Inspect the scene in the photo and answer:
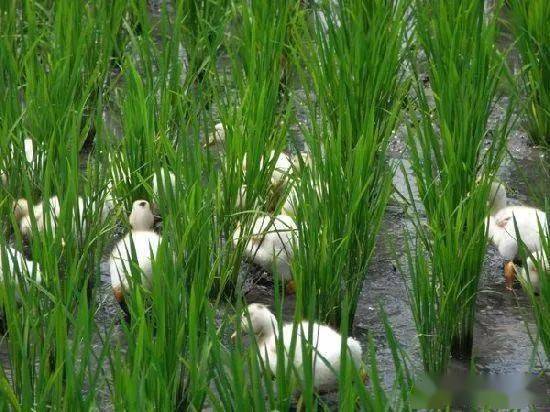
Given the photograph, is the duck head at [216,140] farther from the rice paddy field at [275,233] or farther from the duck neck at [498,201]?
the duck neck at [498,201]

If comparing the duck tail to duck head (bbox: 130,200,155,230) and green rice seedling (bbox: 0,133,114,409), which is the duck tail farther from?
duck head (bbox: 130,200,155,230)

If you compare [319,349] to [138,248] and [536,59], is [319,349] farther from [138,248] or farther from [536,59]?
[536,59]

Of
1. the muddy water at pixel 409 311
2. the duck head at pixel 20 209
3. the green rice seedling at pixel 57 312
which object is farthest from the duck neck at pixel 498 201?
the duck head at pixel 20 209

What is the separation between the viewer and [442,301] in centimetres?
328

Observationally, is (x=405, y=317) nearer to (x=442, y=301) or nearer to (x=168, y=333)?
(x=442, y=301)

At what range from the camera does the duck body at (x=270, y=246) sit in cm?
375

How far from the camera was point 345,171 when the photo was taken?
366 cm

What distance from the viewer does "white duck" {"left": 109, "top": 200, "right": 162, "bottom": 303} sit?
353 centimetres

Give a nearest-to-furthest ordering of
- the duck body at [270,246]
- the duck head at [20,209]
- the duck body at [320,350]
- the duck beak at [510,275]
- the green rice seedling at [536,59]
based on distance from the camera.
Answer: the duck body at [320,350] < the duck body at [270,246] < the duck beak at [510,275] < the duck head at [20,209] < the green rice seedling at [536,59]

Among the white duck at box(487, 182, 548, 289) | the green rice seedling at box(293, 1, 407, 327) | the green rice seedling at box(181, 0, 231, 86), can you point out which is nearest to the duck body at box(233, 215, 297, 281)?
the green rice seedling at box(293, 1, 407, 327)

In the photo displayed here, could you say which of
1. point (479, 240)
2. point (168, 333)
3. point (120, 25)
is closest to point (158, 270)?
point (168, 333)

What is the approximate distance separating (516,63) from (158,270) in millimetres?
3492

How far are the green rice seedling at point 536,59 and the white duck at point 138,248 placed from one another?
1.53 m

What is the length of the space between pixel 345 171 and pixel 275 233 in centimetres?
31
